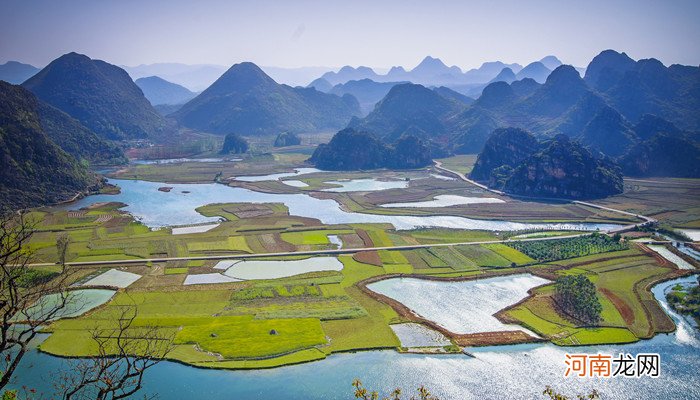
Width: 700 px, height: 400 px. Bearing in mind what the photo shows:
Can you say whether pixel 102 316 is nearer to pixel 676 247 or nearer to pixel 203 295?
pixel 203 295

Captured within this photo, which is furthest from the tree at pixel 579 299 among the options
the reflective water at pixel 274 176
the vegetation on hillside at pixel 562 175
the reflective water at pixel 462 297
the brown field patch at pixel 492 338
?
the reflective water at pixel 274 176

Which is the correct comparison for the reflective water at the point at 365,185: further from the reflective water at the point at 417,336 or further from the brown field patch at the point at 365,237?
the reflective water at the point at 417,336

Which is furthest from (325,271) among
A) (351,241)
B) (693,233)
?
(693,233)

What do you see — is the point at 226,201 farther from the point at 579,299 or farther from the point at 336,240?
the point at 579,299

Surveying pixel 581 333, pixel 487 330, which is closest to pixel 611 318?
pixel 581 333

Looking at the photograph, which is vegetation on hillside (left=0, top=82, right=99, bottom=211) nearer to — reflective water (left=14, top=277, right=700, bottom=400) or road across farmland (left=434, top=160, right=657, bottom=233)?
reflective water (left=14, top=277, right=700, bottom=400)
